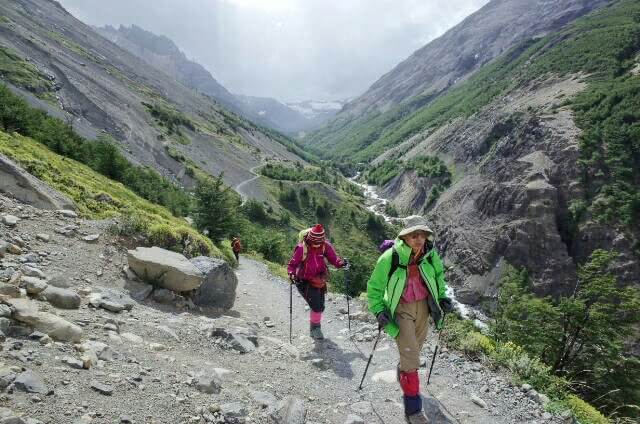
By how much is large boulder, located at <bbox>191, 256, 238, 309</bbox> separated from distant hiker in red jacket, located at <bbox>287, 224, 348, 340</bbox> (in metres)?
2.93

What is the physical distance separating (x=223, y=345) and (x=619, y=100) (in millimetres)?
125963

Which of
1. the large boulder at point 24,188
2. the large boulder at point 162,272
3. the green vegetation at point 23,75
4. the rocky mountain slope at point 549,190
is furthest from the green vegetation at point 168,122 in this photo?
the large boulder at point 162,272

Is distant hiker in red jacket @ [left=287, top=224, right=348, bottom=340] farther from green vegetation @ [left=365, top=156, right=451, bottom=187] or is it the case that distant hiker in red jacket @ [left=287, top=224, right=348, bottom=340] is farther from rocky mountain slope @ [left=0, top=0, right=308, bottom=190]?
green vegetation @ [left=365, top=156, right=451, bottom=187]

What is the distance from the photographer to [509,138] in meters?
108

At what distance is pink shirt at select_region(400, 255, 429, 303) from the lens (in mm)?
6723

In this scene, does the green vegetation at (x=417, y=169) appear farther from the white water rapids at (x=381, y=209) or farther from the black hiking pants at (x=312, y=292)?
the black hiking pants at (x=312, y=292)

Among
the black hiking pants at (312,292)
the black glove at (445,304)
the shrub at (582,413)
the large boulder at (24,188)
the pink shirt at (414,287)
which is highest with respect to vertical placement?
the pink shirt at (414,287)

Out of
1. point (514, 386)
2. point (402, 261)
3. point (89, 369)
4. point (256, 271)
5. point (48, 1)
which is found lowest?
point (256, 271)

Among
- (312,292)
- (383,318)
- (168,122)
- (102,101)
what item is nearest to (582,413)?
(383,318)

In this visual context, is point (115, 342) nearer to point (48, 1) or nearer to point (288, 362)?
point (288, 362)

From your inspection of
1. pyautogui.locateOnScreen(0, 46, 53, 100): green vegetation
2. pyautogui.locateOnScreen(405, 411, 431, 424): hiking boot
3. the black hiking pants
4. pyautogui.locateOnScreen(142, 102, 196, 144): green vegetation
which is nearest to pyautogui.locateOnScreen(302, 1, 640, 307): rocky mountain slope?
the black hiking pants

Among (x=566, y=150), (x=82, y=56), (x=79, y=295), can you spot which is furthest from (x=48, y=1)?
(x=79, y=295)

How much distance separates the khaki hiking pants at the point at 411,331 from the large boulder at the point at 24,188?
36.9 ft

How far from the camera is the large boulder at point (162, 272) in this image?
10797 millimetres
